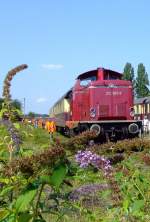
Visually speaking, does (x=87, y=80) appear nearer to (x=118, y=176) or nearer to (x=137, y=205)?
(x=118, y=176)

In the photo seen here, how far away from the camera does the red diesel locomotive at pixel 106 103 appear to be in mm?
24922

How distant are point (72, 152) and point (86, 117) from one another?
23367 mm

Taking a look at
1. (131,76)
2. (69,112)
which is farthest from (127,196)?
(131,76)

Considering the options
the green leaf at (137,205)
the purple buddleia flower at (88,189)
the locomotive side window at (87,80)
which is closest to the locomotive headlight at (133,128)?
the locomotive side window at (87,80)

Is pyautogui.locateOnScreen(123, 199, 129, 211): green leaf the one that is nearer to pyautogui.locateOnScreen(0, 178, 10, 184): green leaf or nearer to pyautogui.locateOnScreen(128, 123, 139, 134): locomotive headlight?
pyautogui.locateOnScreen(0, 178, 10, 184): green leaf

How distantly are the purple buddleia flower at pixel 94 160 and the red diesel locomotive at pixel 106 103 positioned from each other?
807 inches

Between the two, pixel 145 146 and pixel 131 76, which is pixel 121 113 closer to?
pixel 145 146

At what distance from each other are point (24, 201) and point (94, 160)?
1903 mm

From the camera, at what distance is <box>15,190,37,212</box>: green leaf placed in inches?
67.9

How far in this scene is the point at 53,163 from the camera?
2.01 meters

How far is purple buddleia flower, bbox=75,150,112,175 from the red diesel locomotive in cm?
2050

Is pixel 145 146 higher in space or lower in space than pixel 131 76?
lower

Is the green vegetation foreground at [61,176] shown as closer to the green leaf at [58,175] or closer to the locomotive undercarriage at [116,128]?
the green leaf at [58,175]

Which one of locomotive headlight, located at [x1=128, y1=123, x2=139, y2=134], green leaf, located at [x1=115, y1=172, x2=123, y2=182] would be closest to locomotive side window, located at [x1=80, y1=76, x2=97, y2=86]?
locomotive headlight, located at [x1=128, y1=123, x2=139, y2=134]
